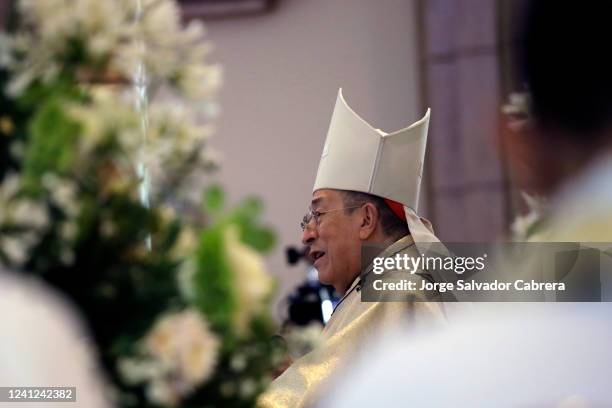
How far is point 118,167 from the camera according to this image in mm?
1070

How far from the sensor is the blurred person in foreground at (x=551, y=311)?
106cm

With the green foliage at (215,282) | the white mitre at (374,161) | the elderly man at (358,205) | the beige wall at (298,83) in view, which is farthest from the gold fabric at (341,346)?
the beige wall at (298,83)

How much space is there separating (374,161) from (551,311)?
2.11 m

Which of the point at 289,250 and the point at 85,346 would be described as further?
the point at 289,250

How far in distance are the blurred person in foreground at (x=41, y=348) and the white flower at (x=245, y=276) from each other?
0.41 feet

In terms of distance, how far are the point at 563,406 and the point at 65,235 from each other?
1.44 ft

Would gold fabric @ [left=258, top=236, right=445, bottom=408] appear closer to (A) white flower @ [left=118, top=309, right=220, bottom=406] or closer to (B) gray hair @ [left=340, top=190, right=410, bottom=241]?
(B) gray hair @ [left=340, top=190, right=410, bottom=241]

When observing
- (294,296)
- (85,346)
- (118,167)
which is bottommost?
(294,296)

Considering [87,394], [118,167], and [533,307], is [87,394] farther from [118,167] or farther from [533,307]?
[533,307]

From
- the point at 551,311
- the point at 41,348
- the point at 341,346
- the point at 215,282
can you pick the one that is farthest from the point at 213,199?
the point at 341,346

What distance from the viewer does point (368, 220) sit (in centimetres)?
315

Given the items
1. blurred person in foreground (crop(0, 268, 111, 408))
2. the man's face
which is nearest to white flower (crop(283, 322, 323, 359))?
blurred person in foreground (crop(0, 268, 111, 408))

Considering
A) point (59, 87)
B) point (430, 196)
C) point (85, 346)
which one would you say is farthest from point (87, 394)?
point (430, 196)

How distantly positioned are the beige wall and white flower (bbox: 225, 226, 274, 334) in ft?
16.3
